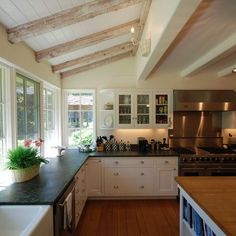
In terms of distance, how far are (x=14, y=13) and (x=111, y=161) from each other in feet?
8.76

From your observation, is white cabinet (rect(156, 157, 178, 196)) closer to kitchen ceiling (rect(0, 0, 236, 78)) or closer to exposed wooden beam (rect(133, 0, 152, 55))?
kitchen ceiling (rect(0, 0, 236, 78))

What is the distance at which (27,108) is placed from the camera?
2877 mm

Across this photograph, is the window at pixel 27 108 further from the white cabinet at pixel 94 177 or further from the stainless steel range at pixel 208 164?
the stainless steel range at pixel 208 164

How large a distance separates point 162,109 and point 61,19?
104 inches

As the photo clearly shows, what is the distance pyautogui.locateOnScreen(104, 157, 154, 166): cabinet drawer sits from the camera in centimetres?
371

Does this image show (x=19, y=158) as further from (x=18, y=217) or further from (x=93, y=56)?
(x=93, y=56)

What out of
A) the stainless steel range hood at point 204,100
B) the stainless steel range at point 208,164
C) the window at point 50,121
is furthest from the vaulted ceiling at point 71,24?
the stainless steel range at point 208,164

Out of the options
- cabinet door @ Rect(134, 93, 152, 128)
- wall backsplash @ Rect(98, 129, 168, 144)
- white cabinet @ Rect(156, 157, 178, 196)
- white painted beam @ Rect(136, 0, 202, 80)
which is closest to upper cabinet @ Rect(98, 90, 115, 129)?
wall backsplash @ Rect(98, 129, 168, 144)

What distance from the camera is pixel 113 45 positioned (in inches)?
140

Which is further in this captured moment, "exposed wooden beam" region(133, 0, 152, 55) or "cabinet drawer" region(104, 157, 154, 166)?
"cabinet drawer" region(104, 157, 154, 166)

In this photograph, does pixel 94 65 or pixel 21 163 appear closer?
pixel 21 163

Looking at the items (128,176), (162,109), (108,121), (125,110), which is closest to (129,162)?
(128,176)

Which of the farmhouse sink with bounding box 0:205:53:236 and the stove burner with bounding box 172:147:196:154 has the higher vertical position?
the stove burner with bounding box 172:147:196:154

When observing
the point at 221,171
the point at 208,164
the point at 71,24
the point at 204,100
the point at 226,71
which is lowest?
the point at 221,171
